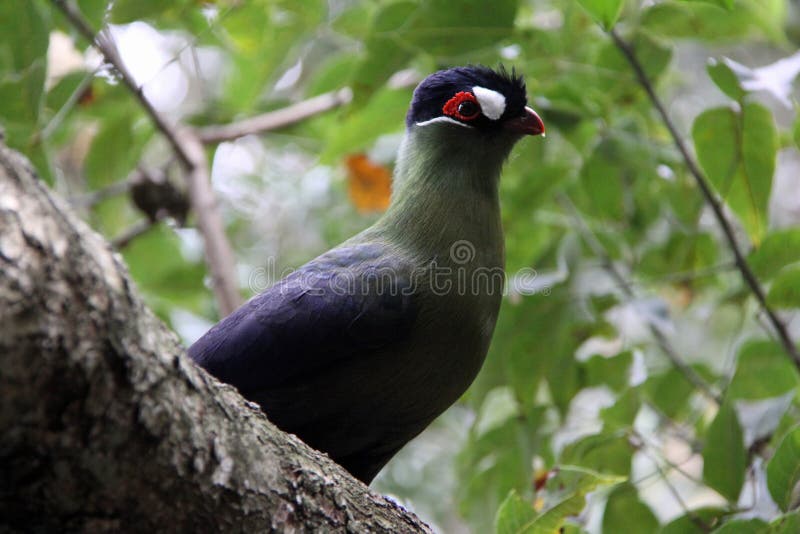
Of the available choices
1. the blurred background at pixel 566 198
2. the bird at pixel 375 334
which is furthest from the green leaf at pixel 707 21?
the bird at pixel 375 334

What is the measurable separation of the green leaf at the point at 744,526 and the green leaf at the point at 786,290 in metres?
0.97

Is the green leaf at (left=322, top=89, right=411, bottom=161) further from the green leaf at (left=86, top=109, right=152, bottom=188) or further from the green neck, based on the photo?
the green leaf at (left=86, top=109, right=152, bottom=188)

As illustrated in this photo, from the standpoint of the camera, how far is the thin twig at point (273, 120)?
189 inches

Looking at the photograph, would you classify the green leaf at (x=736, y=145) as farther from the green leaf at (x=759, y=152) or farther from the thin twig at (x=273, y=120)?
the thin twig at (x=273, y=120)

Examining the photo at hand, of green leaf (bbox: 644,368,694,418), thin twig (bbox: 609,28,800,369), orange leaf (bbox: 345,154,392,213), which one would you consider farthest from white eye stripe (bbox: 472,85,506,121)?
orange leaf (bbox: 345,154,392,213)

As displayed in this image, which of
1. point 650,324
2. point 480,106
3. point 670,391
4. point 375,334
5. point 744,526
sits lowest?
point 670,391

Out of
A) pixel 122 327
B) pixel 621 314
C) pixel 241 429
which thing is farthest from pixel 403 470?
Answer: pixel 122 327

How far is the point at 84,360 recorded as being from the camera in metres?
1.45

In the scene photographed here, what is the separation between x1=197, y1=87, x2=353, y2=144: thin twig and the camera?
4.80 meters

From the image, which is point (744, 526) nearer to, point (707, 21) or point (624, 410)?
point (624, 410)

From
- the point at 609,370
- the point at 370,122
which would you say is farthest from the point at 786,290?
the point at 370,122

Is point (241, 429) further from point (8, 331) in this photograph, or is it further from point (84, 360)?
point (8, 331)

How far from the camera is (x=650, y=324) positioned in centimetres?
332

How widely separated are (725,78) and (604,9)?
557 millimetres
